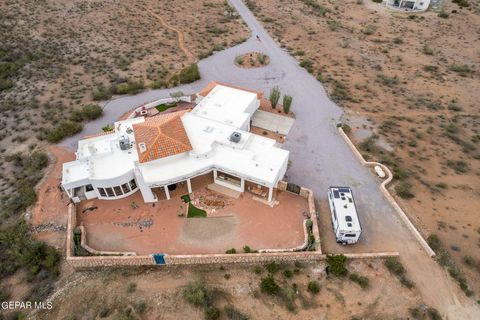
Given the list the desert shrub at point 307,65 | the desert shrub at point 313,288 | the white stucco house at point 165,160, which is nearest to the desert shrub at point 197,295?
the desert shrub at point 313,288

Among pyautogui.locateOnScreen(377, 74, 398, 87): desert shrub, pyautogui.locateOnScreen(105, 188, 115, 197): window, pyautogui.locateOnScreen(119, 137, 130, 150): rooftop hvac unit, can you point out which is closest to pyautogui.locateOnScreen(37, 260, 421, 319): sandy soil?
pyautogui.locateOnScreen(105, 188, 115, 197): window

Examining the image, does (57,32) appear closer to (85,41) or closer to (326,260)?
(85,41)

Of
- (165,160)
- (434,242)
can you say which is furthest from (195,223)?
(434,242)

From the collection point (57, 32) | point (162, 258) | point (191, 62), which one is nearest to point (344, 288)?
point (162, 258)

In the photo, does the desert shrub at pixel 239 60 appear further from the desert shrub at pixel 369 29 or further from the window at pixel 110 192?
the window at pixel 110 192

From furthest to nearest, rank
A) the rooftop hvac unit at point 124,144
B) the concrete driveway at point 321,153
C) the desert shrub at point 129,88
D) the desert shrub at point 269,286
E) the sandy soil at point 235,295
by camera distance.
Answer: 1. the desert shrub at point 129,88
2. the rooftop hvac unit at point 124,144
3. the concrete driveway at point 321,153
4. the desert shrub at point 269,286
5. the sandy soil at point 235,295

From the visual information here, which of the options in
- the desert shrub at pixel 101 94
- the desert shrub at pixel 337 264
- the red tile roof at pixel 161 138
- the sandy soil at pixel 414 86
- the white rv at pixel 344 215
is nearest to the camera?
the desert shrub at pixel 337 264
